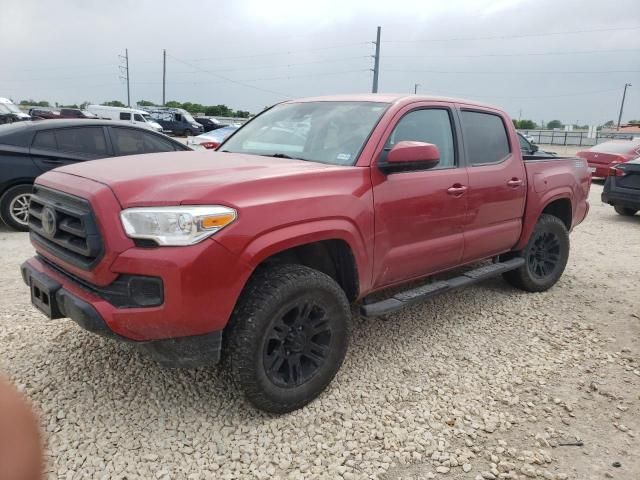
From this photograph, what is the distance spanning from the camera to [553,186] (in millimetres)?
4957

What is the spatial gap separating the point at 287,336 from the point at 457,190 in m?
1.78

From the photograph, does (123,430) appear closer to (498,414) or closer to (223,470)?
(223,470)

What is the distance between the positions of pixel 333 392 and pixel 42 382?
70.5 inches

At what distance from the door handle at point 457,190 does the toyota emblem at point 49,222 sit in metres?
2.59

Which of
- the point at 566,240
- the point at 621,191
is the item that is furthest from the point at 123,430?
the point at 621,191

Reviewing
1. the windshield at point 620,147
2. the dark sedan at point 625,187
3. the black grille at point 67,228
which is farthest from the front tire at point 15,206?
the windshield at point 620,147

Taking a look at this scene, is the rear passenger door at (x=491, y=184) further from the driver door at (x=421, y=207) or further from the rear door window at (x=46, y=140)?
the rear door window at (x=46, y=140)

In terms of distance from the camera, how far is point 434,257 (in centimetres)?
375

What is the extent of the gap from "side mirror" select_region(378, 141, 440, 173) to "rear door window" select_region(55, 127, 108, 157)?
5386 mm

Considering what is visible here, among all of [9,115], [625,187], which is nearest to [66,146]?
[625,187]

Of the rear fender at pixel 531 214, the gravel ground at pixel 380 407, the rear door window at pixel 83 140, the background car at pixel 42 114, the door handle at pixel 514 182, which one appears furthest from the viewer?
the background car at pixel 42 114

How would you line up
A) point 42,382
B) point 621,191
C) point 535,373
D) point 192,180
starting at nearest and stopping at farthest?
point 192,180 < point 42,382 < point 535,373 < point 621,191

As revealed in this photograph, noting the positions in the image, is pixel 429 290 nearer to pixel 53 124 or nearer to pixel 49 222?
pixel 49 222

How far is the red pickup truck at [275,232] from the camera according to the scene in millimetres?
2420
